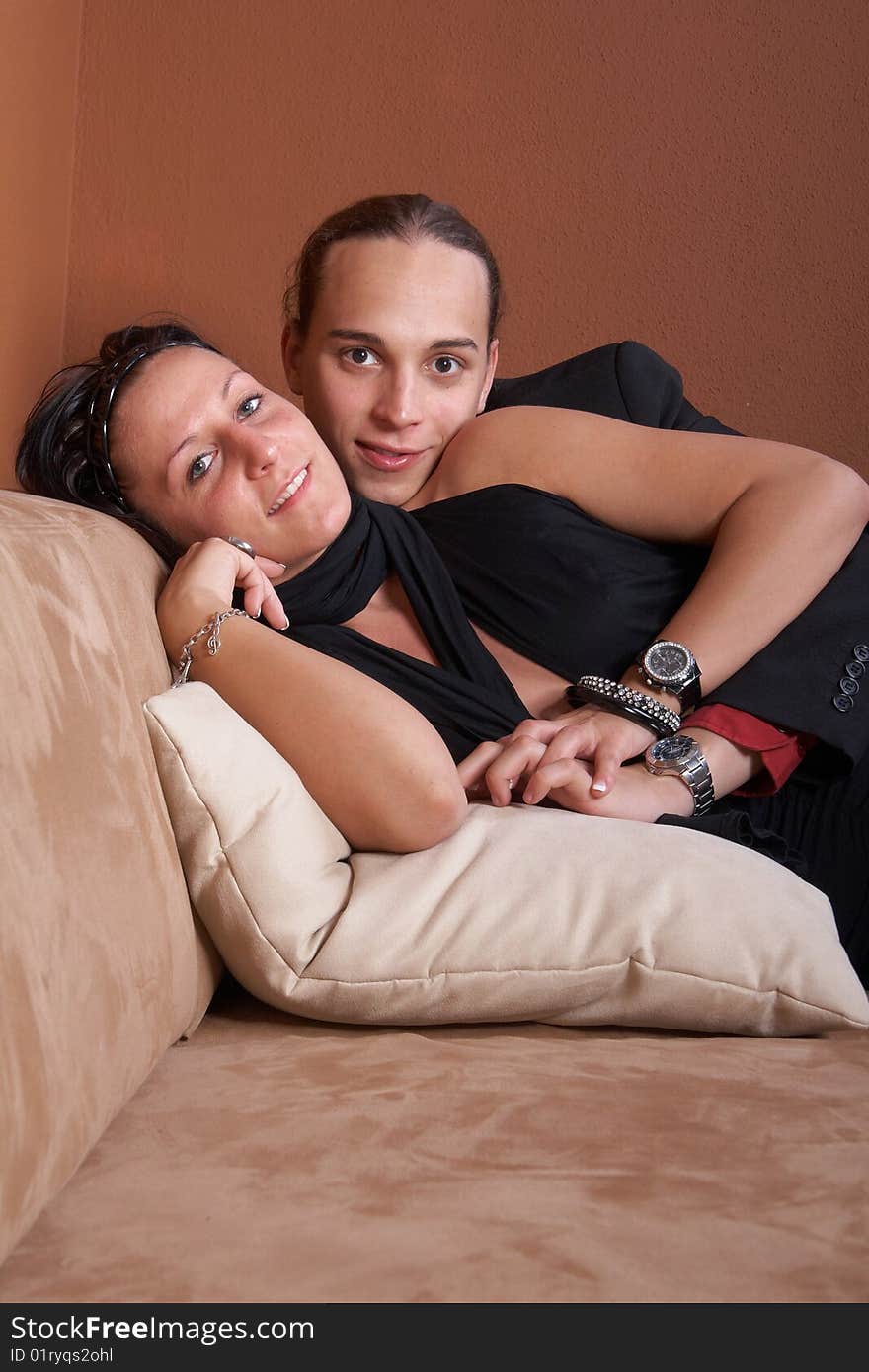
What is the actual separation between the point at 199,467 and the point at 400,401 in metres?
0.36

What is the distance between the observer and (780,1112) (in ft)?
3.03

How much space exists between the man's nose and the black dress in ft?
0.47

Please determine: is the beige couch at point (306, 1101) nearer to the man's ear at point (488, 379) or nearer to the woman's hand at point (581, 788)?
the woman's hand at point (581, 788)

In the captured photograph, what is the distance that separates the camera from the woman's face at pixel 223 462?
1.49 m

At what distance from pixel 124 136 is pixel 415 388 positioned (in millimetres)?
1778

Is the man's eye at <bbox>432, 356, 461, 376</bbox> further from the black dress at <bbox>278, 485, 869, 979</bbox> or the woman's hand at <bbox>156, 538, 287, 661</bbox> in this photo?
the woman's hand at <bbox>156, 538, 287, 661</bbox>

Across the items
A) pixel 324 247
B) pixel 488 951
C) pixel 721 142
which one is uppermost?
pixel 721 142

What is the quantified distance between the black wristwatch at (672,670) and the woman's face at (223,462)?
393 mm

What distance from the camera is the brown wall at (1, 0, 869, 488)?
2.80 m

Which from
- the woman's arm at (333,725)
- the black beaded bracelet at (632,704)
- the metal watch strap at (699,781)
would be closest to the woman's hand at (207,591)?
the woman's arm at (333,725)

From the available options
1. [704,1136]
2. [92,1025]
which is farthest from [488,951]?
[92,1025]

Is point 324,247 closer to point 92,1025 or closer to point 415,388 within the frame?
point 415,388
